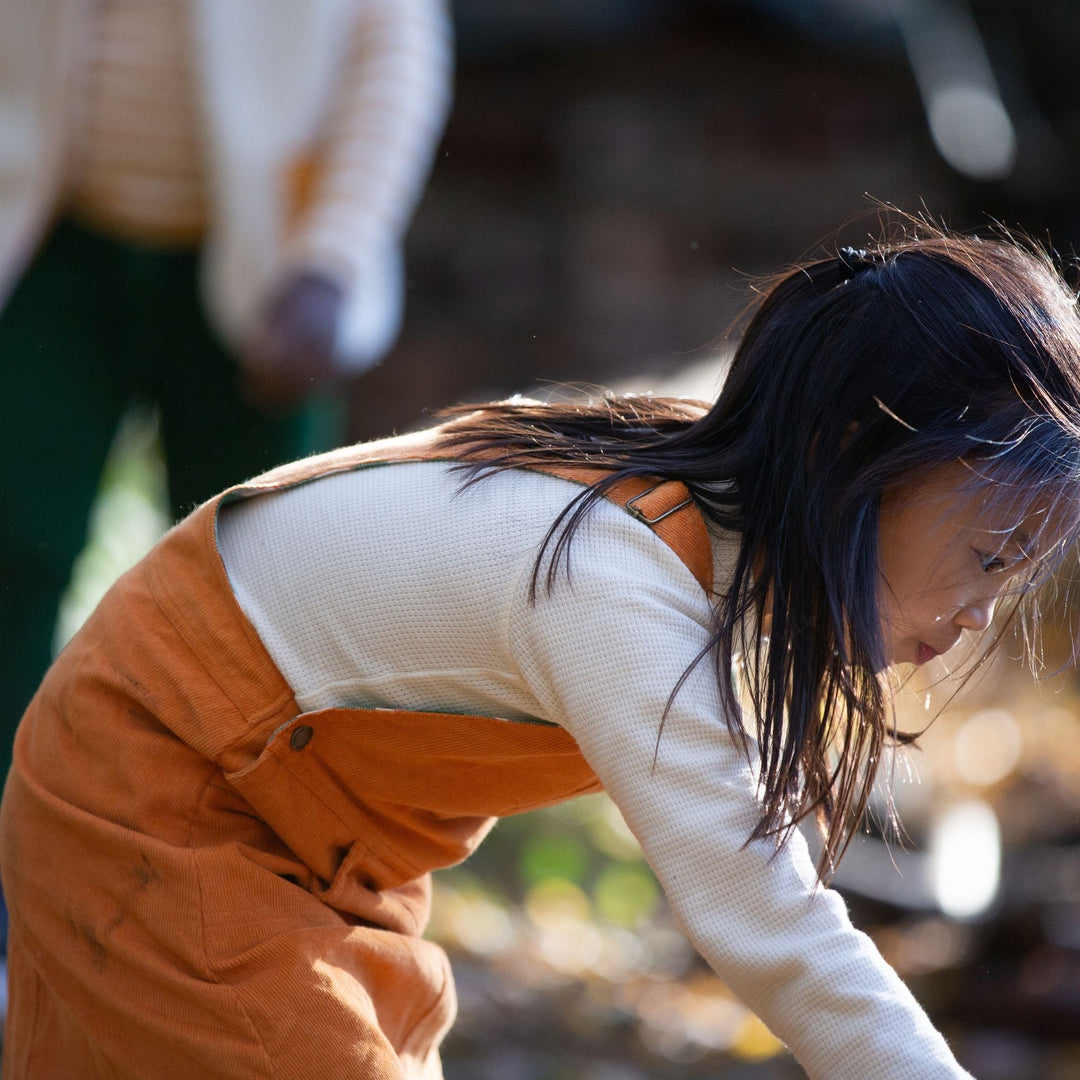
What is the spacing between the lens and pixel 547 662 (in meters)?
1.04

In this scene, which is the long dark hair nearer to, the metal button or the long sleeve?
the metal button

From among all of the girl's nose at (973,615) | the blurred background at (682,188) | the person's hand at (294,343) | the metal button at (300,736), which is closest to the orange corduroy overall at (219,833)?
the metal button at (300,736)

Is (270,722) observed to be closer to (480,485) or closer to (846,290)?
(480,485)

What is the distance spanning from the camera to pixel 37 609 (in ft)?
5.76

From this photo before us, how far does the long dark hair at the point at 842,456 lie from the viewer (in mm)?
1082

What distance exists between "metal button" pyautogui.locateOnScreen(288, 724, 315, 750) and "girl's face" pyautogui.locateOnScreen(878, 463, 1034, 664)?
48 centimetres

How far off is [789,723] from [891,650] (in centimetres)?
17

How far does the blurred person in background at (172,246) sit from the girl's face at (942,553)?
1.01 metres

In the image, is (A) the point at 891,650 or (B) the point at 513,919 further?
(B) the point at 513,919

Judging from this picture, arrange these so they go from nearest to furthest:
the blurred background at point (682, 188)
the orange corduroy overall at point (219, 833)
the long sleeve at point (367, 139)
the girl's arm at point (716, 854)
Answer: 1. the girl's arm at point (716, 854)
2. the orange corduroy overall at point (219, 833)
3. the long sleeve at point (367, 139)
4. the blurred background at point (682, 188)

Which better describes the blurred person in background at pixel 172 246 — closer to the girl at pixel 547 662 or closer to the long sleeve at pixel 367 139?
the long sleeve at pixel 367 139

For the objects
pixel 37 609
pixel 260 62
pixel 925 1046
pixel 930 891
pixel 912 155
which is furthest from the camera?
pixel 912 155

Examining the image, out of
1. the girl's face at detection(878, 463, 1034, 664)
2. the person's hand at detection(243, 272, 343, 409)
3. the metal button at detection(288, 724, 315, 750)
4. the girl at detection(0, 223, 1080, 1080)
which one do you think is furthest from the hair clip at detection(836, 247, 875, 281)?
the person's hand at detection(243, 272, 343, 409)

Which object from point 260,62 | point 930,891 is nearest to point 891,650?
point 260,62
